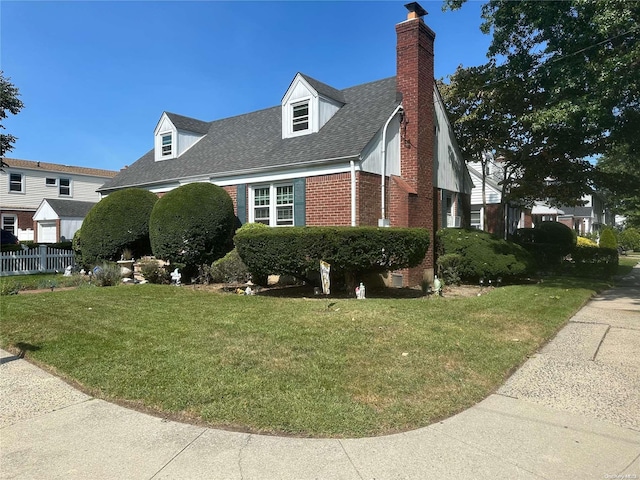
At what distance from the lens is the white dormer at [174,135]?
60.5 feet

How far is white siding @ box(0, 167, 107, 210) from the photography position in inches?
1185

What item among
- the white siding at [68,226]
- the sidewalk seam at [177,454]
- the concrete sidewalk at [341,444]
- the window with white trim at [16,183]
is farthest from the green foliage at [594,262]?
the window with white trim at [16,183]

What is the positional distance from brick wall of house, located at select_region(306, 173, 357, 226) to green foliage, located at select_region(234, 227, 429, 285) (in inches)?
88.4

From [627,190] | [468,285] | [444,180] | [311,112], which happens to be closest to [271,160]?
[311,112]

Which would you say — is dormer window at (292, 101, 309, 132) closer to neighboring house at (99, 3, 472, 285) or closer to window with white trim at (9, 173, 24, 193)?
neighboring house at (99, 3, 472, 285)

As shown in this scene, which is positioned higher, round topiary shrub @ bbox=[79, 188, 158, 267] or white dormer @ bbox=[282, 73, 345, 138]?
white dormer @ bbox=[282, 73, 345, 138]

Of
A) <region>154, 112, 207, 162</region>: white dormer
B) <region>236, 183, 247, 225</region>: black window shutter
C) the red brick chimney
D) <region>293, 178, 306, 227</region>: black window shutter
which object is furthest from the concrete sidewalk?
<region>154, 112, 207, 162</region>: white dormer

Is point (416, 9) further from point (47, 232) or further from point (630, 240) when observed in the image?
point (630, 240)

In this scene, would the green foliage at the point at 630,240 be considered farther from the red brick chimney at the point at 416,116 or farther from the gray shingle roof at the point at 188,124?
the gray shingle roof at the point at 188,124

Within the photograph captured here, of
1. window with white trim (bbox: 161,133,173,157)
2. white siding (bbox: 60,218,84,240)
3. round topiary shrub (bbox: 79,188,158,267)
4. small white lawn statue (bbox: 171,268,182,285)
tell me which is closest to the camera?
small white lawn statue (bbox: 171,268,182,285)

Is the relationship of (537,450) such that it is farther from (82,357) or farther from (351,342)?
(82,357)

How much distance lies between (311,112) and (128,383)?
11.1 m

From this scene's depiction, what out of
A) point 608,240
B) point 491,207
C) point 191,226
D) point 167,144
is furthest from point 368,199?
point 608,240

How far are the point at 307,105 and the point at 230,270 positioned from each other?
6132 mm
